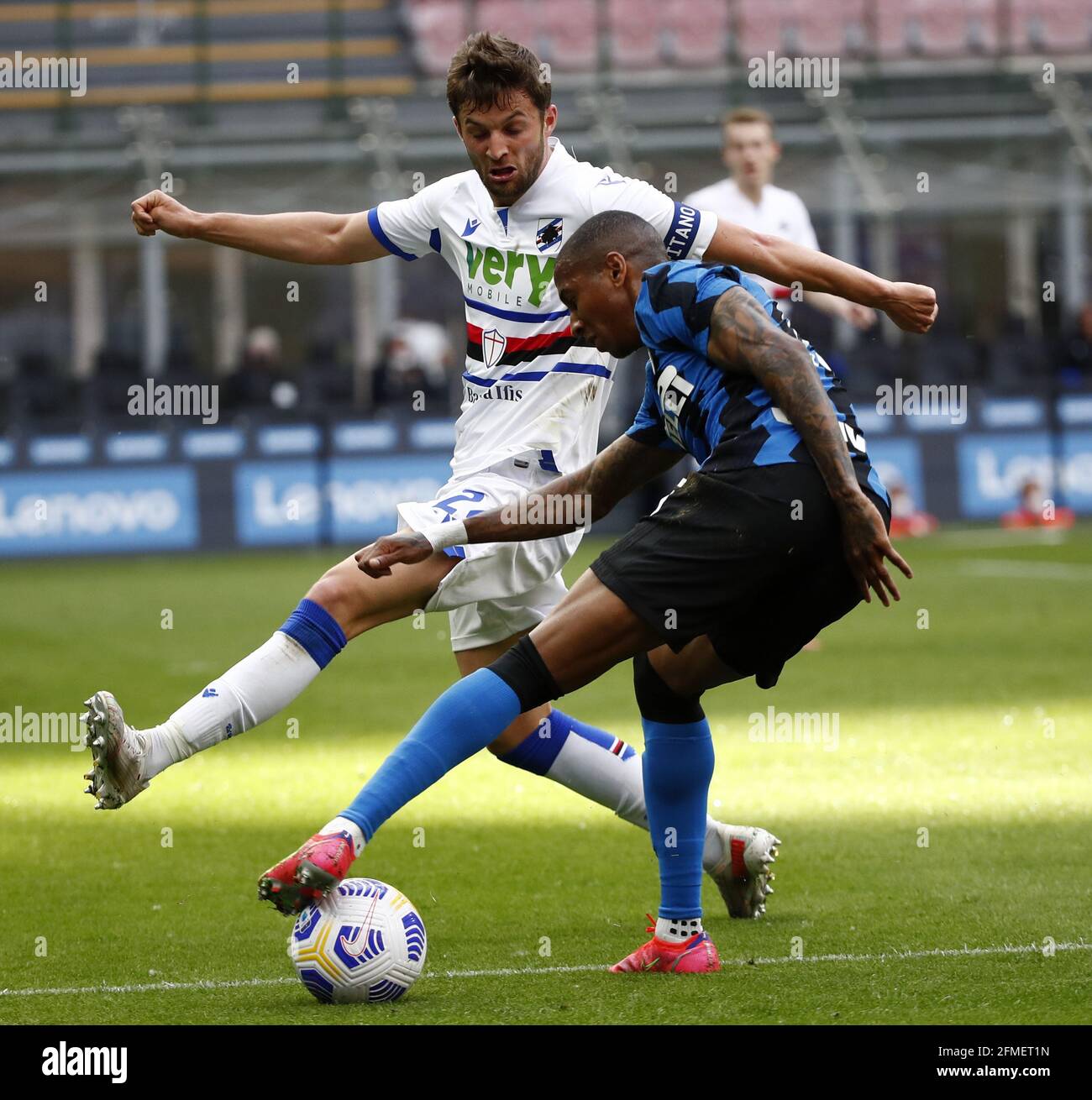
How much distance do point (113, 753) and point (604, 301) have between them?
1564mm

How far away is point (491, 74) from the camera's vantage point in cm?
475

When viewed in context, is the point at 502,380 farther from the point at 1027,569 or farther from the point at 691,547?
the point at 1027,569

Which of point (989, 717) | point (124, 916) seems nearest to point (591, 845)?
point (124, 916)

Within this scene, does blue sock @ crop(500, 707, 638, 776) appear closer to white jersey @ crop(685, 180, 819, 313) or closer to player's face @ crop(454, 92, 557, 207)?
player's face @ crop(454, 92, 557, 207)

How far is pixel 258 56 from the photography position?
2656 centimetres

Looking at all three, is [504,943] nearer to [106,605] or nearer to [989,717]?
[989,717]

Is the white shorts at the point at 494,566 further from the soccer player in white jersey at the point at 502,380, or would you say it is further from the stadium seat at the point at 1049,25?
the stadium seat at the point at 1049,25

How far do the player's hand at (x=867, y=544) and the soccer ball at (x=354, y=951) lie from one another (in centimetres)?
132

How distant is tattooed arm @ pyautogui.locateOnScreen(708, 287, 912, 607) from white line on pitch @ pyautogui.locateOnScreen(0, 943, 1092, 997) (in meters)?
0.96

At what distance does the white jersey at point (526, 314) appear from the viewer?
4996 mm

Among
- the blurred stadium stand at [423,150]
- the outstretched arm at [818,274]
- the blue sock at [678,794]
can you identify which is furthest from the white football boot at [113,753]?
the blurred stadium stand at [423,150]

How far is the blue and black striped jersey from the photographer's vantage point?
4.09m

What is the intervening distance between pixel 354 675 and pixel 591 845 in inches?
190

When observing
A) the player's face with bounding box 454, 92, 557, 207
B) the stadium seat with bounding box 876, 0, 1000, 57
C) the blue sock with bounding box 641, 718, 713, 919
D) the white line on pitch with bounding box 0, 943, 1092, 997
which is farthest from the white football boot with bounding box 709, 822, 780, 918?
the stadium seat with bounding box 876, 0, 1000, 57
